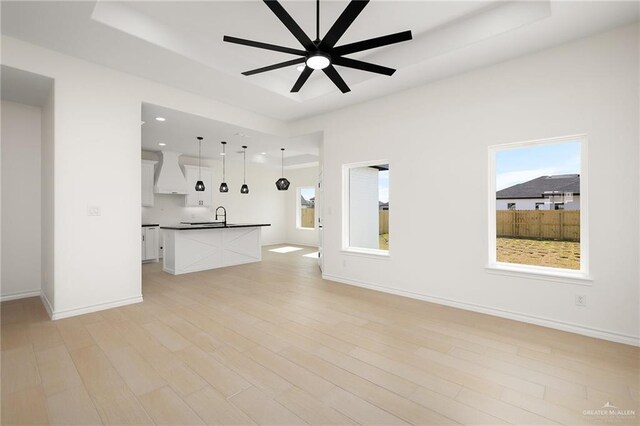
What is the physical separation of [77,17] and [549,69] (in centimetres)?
477

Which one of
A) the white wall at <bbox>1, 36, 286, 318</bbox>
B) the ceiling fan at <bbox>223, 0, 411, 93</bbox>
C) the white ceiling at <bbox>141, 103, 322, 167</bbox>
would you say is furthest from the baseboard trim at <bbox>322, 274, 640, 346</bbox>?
the white wall at <bbox>1, 36, 286, 318</bbox>

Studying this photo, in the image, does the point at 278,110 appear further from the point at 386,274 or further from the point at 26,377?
the point at 26,377

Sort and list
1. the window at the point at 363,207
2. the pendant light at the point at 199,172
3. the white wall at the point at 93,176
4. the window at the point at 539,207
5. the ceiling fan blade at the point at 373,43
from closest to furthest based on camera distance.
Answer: the ceiling fan blade at the point at 373,43
the window at the point at 539,207
the white wall at the point at 93,176
the window at the point at 363,207
the pendant light at the point at 199,172

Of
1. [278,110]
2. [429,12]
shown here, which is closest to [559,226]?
[429,12]

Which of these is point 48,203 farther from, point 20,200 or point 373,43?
point 373,43

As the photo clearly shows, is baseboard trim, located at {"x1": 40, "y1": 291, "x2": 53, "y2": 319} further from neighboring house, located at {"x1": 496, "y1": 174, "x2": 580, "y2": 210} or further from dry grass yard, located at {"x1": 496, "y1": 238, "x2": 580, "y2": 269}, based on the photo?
neighboring house, located at {"x1": 496, "y1": 174, "x2": 580, "y2": 210}

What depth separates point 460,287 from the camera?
3777 millimetres

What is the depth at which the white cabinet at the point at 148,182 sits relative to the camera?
715cm

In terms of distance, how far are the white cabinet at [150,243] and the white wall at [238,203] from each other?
0.60m

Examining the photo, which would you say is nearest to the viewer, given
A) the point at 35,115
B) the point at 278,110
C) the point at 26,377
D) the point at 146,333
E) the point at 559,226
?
the point at 26,377

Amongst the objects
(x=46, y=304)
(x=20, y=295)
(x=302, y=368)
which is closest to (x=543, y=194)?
(x=302, y=368)

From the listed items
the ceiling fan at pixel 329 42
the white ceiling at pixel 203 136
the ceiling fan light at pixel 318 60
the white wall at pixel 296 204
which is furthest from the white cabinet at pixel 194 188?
the ceiling fan light at pixel 318 60

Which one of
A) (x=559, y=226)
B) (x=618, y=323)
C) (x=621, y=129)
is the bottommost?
(x=618, y=323)

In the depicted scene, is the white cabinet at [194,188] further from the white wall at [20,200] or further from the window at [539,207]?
the window at [539,207]
